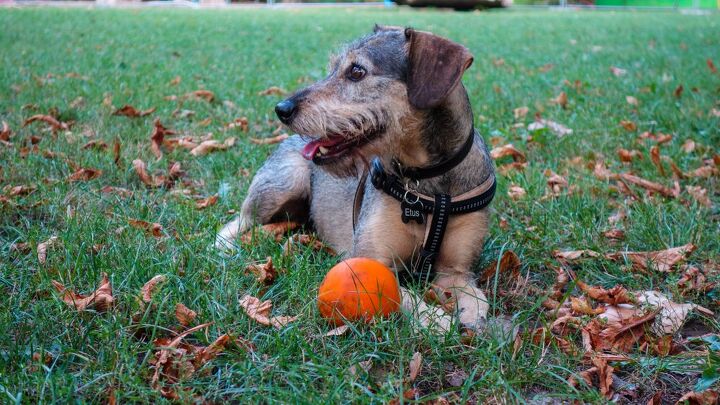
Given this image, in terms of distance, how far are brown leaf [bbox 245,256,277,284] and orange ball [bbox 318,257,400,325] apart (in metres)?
0.50

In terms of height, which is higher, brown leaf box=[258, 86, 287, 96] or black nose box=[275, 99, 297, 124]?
black nose box=[275, 99, 297, 124]

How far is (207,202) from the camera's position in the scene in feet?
16.5

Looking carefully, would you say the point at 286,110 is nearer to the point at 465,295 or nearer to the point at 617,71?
the point at 465,295

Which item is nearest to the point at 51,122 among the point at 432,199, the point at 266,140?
the point at 266,140

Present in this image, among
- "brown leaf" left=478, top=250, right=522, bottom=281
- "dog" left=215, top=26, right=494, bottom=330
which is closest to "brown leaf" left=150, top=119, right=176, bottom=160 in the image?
"dog" left=215, top=26, right=494, bottom=330

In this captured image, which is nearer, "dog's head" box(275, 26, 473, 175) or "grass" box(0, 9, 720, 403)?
"grass" box(0, 9, 720, 403)

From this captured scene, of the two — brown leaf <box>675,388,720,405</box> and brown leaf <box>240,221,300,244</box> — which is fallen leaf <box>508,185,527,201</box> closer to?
brown leaf <box>240,221,300,244</box>

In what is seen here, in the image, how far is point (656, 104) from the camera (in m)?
7.44

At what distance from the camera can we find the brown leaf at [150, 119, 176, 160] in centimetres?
598

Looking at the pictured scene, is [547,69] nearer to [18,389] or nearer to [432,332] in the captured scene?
[432,332]

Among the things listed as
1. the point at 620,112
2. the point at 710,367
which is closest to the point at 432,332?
the point at 710,367

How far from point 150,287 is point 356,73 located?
1.53 meters

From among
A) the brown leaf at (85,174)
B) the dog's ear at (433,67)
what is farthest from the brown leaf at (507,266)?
the brown leaf at (85,174)

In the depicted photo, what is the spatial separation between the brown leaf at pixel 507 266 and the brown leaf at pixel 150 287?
5.89 ft
